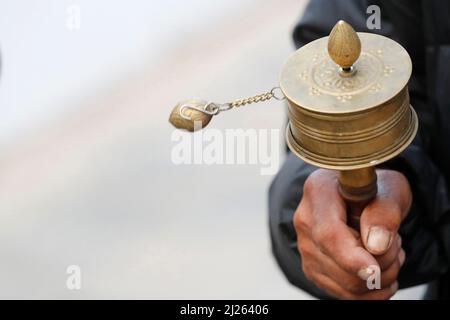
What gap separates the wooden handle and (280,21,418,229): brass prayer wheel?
68mm

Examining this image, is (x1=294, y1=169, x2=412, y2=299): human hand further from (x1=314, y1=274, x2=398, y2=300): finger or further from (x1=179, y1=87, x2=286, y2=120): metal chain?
(x1=179, y1=87, x2=286, y2=120): metal chain

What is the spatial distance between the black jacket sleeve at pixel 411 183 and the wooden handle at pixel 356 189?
0.64ft

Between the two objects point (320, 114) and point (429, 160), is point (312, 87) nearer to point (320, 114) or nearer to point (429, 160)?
point (320, 114)

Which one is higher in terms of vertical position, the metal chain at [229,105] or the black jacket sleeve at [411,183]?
the metal chain at [229,105]

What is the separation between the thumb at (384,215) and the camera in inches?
35.4

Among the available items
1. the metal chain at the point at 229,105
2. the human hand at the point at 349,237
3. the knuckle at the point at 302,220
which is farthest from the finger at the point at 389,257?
the metal chain at the point at 229,105

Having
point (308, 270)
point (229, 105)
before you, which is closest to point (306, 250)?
point (308, 270)

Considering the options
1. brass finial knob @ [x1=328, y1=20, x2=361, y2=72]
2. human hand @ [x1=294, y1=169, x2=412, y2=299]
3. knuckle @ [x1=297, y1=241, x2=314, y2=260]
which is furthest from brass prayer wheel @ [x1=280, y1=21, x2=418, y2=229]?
knuckle @ [x1=297, y1=241, x2=314, y2=260]

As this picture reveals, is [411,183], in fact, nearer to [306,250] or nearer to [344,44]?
[306,250]

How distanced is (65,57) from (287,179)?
3.95 feet

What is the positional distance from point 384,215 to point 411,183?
0.81 feet

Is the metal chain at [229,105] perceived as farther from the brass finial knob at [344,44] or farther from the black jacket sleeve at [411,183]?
the black jacket sleeve at [411,183]

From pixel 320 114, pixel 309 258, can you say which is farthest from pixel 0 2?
pixel 320 114

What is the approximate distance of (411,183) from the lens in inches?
45.7
